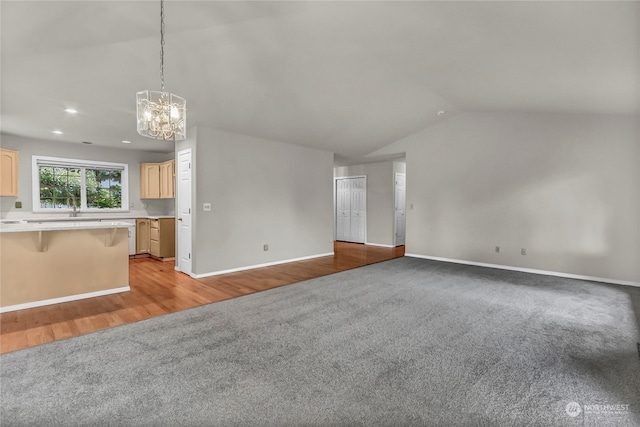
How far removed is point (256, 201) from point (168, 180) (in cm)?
241

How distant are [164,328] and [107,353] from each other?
0.53m

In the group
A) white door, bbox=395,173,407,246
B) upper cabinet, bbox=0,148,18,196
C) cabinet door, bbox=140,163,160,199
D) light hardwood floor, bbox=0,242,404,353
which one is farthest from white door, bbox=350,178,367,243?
upper cabinet, bbox=0,148,18,196

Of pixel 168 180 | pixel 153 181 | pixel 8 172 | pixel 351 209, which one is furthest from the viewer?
pixel 351 209

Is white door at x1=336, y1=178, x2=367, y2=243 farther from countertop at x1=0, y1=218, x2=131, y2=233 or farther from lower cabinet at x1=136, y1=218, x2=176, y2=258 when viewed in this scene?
countertop at x1=0, y1=218, x2=131, y2=233

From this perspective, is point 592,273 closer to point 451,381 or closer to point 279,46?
point 451,381

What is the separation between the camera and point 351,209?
30.5 ft

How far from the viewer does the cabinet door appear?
22.4 feet

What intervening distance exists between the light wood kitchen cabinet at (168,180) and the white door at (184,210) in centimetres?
131

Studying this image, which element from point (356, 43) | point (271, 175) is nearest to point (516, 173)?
point (356, 43)

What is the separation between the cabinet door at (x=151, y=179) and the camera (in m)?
6.84

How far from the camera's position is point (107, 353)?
8.01ft

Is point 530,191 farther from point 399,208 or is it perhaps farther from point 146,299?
point 146,299
